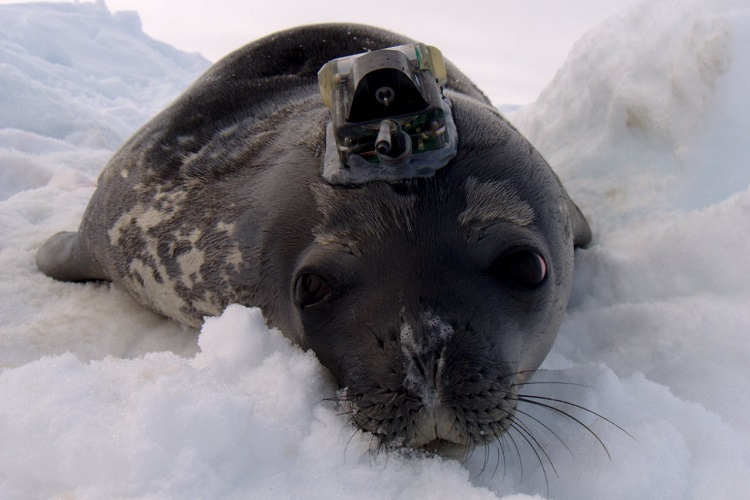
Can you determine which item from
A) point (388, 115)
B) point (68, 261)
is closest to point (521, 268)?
point (388, 115)

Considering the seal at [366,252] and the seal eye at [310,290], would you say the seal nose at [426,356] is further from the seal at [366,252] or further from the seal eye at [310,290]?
the seal eye at [310,290]

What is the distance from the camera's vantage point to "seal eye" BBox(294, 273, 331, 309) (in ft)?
4.89

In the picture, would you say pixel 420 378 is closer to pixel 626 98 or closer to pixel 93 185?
pixel 626 98

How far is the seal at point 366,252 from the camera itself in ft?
4.18

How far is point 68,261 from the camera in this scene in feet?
8.89

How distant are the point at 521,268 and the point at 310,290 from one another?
52 centimetres

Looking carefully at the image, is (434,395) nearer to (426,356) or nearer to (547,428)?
(426,356)

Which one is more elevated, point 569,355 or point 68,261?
point 569,355

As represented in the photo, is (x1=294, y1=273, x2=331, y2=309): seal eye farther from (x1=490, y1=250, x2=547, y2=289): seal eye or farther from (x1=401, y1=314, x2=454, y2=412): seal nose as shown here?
(x1=490, y1=250, x2=547, y2=289): seal eye

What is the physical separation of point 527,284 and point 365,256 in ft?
1.36

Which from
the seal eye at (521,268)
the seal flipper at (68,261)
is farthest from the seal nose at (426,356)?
the seal flipper at (68,261)

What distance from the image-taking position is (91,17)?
1567cm

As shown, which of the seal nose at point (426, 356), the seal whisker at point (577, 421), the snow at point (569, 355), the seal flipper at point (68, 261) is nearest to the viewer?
the snow at point (569, 355)

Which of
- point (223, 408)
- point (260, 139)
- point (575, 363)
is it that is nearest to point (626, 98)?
point (575, 363)
